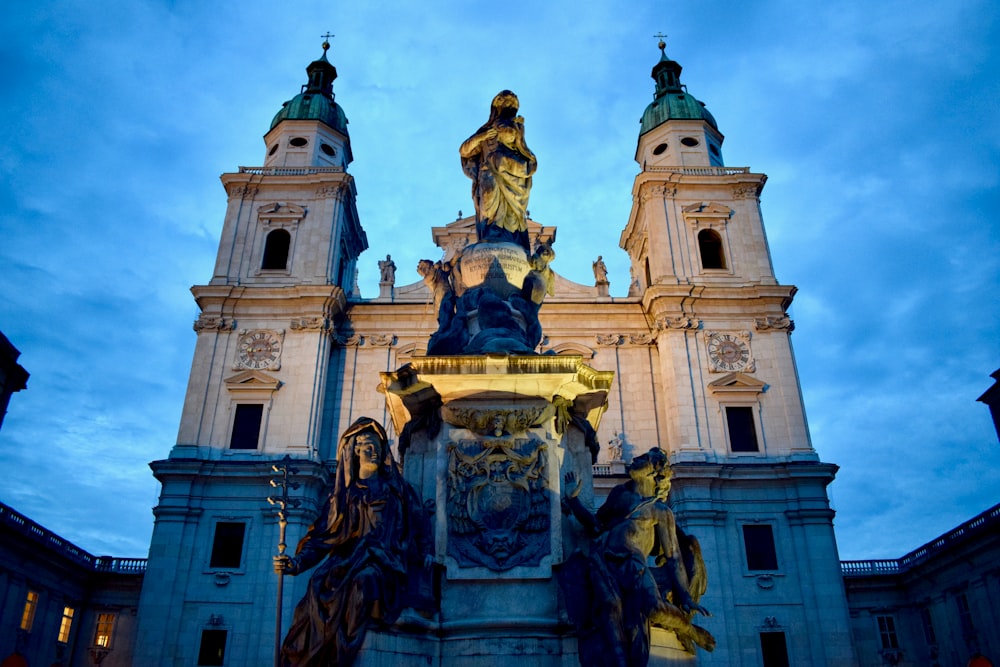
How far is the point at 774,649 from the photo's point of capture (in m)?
23.9

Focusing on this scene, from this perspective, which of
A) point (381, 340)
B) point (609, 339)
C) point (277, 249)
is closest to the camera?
point (381, 340)

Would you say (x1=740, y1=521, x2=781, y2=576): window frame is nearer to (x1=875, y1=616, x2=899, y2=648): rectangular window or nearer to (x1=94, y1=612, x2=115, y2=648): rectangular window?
(x1=875, y1=616, x2=899, y2=648): rectangular window

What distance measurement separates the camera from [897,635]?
93.0 ft

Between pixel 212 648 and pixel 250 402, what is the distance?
331 inches

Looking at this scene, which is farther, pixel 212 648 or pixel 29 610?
pixel 29 610

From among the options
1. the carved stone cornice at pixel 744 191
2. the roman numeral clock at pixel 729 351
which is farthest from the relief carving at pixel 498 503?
the carved stone cornice at pixel 744 191

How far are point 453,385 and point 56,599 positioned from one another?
26.0 meters

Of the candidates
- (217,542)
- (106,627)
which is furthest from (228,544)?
(106,627)

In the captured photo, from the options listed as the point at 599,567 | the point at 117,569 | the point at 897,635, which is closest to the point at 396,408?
the point at 599,567

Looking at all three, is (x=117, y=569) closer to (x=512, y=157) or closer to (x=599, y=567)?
(x=512, y=157)

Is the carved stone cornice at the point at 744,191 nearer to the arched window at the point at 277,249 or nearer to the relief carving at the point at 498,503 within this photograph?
the arched window at the point at 277,249

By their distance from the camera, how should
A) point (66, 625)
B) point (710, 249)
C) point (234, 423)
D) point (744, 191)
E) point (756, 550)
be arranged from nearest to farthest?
point (756, 550) → point (66, 625) → point (234, 423) → point (710, 249) → point (744, 191)

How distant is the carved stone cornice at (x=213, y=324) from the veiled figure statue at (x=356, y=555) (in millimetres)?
24104

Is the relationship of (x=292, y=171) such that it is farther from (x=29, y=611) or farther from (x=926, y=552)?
(x=926, y=552)
